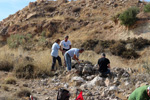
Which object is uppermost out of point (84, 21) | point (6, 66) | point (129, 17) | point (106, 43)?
point (84, 21)

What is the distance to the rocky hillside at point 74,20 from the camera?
2290 cm

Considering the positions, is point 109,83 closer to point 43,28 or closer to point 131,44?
point 131,44

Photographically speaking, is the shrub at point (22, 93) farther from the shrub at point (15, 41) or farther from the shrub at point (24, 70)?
the shrub at point (15, 41)

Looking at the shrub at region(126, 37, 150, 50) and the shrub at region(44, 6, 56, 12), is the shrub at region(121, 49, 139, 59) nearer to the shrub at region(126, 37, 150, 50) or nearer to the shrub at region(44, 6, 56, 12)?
the shrub at region(126, 37, 150, 50)

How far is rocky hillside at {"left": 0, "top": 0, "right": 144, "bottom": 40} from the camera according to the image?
22.9 metres

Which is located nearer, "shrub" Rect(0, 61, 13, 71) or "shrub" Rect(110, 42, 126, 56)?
"shrub" Rect(0, 61, 13, 71)

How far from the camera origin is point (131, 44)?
59.5 ft

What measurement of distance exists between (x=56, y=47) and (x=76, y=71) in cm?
152

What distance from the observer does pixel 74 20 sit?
27.0 meters

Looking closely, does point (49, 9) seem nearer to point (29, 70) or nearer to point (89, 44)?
point (89, 44)

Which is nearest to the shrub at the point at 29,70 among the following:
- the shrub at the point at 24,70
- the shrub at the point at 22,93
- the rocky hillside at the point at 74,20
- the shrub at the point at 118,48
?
the shrub at the point at 24,70

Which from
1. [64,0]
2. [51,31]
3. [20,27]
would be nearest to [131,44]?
[51,31]

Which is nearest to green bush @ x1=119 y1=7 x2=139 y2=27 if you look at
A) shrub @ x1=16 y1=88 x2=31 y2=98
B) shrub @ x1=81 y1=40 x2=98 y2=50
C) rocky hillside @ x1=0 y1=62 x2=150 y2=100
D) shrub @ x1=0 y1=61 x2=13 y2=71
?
shrub @ x1=81 y1=40 x2=98 y2=50

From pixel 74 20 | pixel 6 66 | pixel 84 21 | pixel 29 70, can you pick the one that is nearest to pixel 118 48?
pixel 84 21
